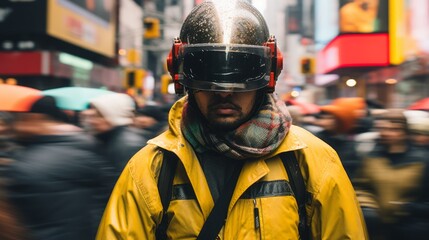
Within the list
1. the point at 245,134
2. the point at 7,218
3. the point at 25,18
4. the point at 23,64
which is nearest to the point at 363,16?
the point at 25,18

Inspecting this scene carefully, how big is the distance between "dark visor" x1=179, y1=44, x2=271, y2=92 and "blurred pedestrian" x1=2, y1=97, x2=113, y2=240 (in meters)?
1.54

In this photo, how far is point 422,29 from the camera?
1641 cm

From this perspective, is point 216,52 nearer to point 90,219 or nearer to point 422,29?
point 90,219

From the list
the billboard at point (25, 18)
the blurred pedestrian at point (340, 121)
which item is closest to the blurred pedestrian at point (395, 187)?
the blurred pedestrian at point (340, 121)

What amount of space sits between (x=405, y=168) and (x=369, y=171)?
0.30 metres

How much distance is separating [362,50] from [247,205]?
22.8 metres

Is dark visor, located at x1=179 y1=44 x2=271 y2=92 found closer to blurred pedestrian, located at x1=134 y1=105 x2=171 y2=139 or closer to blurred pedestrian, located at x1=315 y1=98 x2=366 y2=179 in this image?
blurred pedestrian, located at x1=315 y1=98 x2=366 y2=179

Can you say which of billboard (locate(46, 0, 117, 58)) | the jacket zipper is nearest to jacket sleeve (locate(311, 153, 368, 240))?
the jacket zipper

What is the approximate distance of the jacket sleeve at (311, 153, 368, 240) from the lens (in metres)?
2.17

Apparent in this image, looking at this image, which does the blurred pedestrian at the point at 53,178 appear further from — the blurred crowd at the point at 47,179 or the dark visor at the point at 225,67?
the dark visor at the point at 225,67

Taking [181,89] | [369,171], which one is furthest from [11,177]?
[369,171]

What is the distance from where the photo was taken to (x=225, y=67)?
2.22 m

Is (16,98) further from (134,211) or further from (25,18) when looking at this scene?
(25,18)

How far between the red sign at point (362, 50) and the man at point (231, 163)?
21.6 metres
